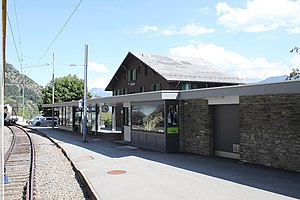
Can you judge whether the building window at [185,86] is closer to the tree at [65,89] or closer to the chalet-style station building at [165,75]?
the chalet-style station building at [165,75]

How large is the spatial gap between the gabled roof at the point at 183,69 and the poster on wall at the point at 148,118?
856cm

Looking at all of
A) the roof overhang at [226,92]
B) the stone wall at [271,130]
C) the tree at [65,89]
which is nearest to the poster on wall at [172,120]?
the roof overhang at [226,92]

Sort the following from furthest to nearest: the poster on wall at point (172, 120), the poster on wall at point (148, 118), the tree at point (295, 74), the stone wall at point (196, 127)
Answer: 1. the tree at point (295, 74)
2. the poster on wall at point (148, 118)
3. the poster on wall at point (172, 120)
4. the stone wall at point (196, 127)

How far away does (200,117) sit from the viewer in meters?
14.0

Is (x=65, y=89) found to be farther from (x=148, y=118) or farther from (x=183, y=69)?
(x=148, y=118)

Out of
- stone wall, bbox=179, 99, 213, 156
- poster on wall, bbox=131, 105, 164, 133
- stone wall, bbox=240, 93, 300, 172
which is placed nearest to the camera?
stone wall, bbox=240, 93, 300, 172

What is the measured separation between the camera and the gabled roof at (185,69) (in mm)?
27125

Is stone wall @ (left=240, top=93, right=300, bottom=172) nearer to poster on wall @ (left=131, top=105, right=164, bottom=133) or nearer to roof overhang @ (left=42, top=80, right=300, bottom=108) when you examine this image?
roof overhang @ (left=42, top=80, right=300, bottom=108)

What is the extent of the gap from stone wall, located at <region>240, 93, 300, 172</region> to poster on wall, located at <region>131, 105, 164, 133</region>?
450 cm

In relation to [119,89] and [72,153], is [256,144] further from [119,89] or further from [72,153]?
[119,89]

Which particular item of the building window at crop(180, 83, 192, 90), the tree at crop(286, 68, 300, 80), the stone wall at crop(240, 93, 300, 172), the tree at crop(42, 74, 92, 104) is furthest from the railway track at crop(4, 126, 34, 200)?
the tree at crop(42, 74, 92, 104)

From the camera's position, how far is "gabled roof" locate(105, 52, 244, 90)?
27.1 metres

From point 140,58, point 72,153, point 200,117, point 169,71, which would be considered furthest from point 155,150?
point 140,58

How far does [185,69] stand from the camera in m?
29.5
